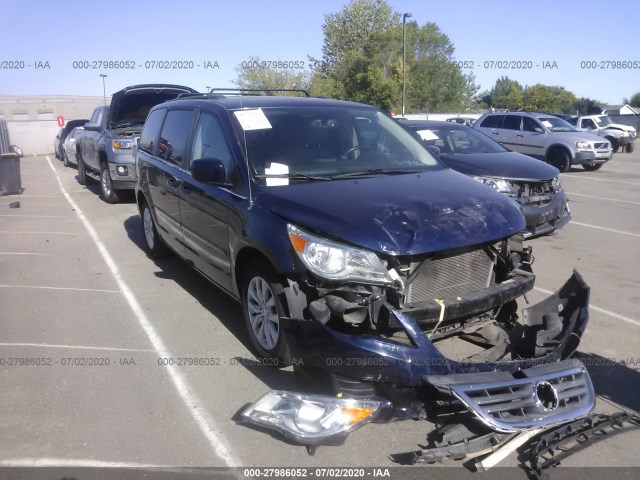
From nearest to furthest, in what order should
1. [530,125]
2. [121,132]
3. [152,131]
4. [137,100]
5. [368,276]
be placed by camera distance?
[368,276] → [152,131] → [121,132] → [137,100] → [530,125]

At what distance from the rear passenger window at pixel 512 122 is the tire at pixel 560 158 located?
138cm

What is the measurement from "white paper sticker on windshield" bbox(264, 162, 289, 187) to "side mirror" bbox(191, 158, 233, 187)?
0.33 metres

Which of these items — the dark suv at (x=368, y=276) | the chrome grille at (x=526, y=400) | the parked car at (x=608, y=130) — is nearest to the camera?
the chrome grille at (x=526, y=400)

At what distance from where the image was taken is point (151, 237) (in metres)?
7.36

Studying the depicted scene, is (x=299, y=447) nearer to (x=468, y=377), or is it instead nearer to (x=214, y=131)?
(x=468, y=377)

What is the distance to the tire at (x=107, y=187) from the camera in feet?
38.8

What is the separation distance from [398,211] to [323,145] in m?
1.30

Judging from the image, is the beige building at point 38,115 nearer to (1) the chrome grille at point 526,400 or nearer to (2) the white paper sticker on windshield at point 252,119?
(2) the white paper sticker on windshield at point 252,119

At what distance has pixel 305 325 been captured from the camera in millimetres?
3361

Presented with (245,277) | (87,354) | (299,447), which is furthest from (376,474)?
(87,354)

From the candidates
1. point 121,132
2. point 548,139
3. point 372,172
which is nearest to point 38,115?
point 121,132

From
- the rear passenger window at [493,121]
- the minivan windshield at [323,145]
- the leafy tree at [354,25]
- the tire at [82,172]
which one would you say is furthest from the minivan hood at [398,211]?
the leafy tree at [354,25]

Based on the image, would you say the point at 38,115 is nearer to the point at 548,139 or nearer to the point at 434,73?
the point at 548,139

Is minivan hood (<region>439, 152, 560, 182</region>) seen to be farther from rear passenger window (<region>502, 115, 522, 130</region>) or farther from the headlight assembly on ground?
rear passenger window (<region>502, 115, 522, 130</region>)
